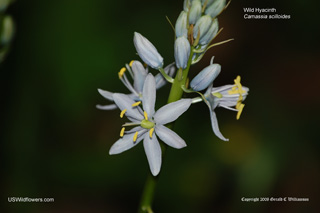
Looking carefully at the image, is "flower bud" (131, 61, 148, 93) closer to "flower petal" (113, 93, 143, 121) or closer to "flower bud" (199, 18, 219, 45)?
"flower petal" (113, 93, 143, 121)

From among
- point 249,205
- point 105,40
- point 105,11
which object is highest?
point 105,11

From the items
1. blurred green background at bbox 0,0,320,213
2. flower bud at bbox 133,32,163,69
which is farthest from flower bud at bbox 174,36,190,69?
blurred green background at bbox 0,0,320,213

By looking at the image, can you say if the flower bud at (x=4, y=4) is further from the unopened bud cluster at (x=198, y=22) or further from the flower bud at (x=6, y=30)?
the unopened bud cluster at (x=198, y=22)

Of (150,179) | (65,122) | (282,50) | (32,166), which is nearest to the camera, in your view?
(150,179)

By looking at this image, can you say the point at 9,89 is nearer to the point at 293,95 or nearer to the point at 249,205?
the point at 249,205

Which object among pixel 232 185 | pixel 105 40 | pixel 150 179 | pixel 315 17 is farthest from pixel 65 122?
pixel 315 17

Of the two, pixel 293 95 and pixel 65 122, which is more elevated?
pixel 65 122
